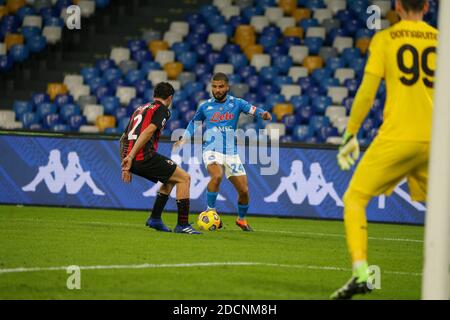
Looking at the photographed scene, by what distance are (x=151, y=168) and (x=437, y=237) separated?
21.8ft

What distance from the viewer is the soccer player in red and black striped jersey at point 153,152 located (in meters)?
12.7

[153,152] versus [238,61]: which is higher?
[238,61]

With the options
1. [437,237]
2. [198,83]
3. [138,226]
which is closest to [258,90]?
[198,83]

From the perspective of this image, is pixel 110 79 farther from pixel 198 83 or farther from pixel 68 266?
pixel 68 266

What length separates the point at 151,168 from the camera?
1279 centimetres

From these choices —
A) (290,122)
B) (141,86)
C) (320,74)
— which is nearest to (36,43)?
(141,86)

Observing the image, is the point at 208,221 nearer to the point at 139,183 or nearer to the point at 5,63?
the point at 139,183

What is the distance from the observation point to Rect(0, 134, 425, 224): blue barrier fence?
16.4m

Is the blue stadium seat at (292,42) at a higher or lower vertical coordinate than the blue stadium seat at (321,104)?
higher

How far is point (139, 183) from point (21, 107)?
231 inches

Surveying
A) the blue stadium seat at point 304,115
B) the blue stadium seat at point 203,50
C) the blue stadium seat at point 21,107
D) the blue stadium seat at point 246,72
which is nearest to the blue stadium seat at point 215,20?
the blue stadium seat at point 203,50

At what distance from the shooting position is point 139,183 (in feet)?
55.4

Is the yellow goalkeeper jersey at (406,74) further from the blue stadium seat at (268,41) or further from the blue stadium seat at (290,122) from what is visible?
the blue stadium seat at (268,41)

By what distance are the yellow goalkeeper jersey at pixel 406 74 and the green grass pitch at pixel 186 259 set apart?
1422 mm
